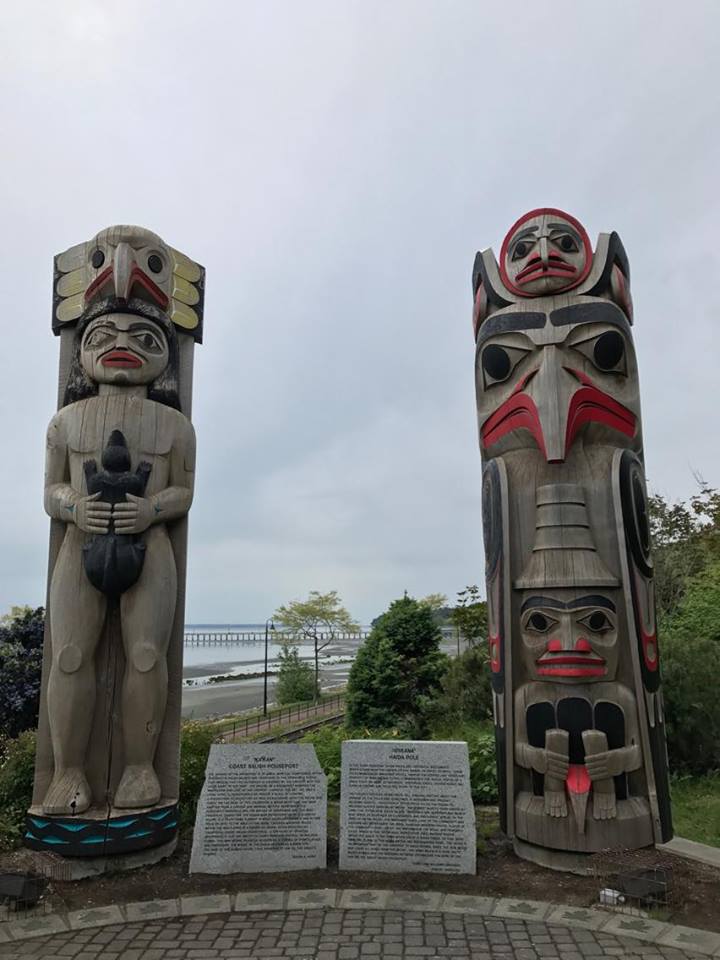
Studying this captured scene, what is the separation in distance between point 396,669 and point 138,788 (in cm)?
1020

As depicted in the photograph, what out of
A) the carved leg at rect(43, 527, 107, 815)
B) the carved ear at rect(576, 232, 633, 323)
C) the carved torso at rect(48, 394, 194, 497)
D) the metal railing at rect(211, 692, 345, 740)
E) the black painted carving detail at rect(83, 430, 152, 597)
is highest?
the carved ear at rect(576, 232, 633, 323)

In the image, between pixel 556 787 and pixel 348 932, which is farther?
pixel 556 787

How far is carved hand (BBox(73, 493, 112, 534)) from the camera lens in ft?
17.7

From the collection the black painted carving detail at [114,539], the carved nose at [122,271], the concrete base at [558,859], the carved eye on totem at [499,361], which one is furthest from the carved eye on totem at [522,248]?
the concrete base at [558,859]

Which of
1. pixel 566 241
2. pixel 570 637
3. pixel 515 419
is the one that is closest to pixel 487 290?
pixel 566 241

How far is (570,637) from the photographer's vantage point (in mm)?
5094

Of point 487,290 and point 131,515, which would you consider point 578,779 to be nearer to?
point 131,515

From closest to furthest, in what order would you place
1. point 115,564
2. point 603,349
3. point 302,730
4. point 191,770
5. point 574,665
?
point 574,665, point 115,564, point 603,349, point 191,770, point 302,730

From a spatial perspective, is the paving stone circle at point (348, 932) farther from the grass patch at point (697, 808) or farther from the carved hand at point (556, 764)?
the grass patch at point (697, 808)

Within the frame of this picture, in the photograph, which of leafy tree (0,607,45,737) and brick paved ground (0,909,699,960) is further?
leafy tree (0,607,45,737)

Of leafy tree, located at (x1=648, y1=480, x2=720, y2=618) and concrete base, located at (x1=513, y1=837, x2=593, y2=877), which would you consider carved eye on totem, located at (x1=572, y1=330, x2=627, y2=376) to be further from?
leafy tree, located at (x1=648, y1=480, x2=720, y2=618)

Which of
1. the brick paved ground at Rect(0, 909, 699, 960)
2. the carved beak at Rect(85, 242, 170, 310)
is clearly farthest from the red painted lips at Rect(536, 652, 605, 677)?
the carved beak at Rect(85, 242, 170, 310)

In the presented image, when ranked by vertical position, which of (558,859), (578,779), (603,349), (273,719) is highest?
(603,349)

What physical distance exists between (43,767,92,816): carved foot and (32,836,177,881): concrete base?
32cm
